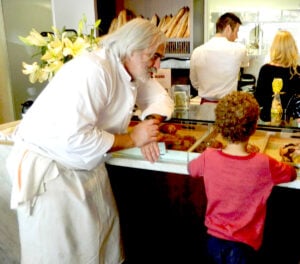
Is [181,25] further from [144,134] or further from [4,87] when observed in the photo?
[4,87]

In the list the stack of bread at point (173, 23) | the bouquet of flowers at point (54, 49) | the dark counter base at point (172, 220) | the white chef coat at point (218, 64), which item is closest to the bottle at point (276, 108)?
the dark counter base at point (172, 220)

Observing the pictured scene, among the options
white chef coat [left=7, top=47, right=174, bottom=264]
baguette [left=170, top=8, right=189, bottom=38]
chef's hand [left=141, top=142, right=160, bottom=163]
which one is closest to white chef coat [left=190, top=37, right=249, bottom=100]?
baguette [left=170, top=8, right=189, bottom=38]

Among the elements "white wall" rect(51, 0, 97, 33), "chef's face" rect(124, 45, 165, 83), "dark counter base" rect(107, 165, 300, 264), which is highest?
"white wall" rect(51, 0, 97, 33)

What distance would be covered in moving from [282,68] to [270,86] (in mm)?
247

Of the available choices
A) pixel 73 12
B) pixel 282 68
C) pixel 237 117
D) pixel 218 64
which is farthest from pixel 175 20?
pixel 237 117

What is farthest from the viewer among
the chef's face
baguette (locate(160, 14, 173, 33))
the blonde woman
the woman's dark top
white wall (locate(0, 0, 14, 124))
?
white wall (locate(0, 0, 14, 124))

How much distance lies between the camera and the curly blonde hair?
114 centimetres

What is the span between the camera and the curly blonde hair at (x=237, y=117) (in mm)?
1138

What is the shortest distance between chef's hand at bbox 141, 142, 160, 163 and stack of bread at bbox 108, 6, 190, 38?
61.7 inches

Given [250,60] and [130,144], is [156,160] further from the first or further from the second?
[250,60]

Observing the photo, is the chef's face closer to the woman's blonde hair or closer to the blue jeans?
the blue jeans

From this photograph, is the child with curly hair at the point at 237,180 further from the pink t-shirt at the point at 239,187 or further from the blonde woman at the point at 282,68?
the blonde woman at the point at 282,68

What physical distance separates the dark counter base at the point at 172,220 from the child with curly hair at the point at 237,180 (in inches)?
13.3

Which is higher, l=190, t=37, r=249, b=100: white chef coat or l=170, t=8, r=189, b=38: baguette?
l=170, t=8, r=189, b=38: baguette
